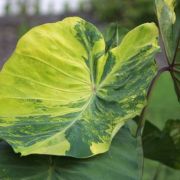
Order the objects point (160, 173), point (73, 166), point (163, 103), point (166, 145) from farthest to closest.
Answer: point (163, 103) < point (160, 173) < point (166, 145) < point (73, 166)

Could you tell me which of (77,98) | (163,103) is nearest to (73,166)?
(77,98)

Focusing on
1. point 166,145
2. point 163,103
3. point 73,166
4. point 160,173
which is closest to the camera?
point 73,166

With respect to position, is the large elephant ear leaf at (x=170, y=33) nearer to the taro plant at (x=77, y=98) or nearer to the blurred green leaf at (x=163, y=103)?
the taro plant at (x=77, y=98)

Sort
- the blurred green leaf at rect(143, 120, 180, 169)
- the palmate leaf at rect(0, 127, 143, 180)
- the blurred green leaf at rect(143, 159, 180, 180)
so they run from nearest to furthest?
the palmate leaf at rect(0, 127, 143, 180)
the blurred green leaf at rect(143, 120, 180, 169)
the blurred green leaf at rect(143, 159, 180, 180)

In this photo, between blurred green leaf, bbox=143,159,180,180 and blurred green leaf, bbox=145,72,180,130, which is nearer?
blurred green leaf, bbox=143,159,180,180

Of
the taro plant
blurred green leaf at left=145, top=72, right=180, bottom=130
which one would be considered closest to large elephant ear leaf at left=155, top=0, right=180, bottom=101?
the taro plant

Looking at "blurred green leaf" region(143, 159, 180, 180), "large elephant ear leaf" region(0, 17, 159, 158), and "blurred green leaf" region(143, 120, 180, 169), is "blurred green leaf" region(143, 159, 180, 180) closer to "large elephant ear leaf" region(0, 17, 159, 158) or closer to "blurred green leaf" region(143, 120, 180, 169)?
"blurred green leaf" region(143, 120, 180, 169)

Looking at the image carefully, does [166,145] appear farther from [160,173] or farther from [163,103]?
[163,103]

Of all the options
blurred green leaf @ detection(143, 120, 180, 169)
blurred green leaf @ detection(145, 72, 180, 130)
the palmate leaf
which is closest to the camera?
the palmate leaf
